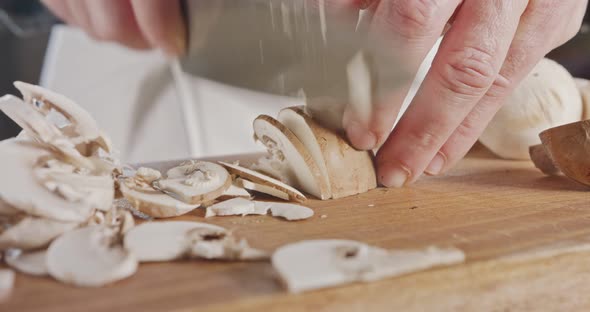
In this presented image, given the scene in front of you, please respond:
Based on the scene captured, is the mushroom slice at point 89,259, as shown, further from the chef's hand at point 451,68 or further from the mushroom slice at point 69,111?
the chef's hand at point 451,68

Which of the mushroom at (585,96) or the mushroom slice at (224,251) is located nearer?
the mushroom slice at (224,251)

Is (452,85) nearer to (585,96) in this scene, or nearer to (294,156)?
(294,156)

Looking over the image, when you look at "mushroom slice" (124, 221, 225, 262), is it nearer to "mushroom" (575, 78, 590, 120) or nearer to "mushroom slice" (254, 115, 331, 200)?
"mushroom slice" (254, 115, 331, 200)

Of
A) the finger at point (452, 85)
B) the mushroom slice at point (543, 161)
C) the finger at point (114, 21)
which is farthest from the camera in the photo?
the finger at point (114, 21)

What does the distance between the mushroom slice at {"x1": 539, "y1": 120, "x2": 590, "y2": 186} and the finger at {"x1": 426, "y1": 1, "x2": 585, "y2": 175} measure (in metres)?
0.16

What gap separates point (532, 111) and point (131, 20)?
1438mm

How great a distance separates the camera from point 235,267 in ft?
2.94

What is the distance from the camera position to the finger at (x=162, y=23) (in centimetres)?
196

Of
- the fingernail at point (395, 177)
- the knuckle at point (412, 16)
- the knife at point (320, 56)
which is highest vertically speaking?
the knuckle at point (412, 16)

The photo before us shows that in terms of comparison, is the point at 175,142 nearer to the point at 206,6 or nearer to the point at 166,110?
the point at 166,110

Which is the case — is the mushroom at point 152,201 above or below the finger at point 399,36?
below

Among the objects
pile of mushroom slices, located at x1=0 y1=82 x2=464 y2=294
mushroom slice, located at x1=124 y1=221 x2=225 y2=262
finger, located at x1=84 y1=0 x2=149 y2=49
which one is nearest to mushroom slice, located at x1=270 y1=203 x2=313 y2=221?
pile of mushroom slices, located at x1=0 y1=82 x2=464 y2=294

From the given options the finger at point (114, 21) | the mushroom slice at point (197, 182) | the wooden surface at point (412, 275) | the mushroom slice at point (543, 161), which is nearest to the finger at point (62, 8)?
the finger at point (114, 21)

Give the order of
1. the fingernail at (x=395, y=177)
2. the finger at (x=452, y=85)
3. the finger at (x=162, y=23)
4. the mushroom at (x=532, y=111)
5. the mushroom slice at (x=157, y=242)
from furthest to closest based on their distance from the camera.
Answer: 1. the finger at (x=162, y=23)
2. the mushroom at (x=532, y=111)
3. the fingernail at (x=395, y=177)
4. the finger at (x=452, y=85)
5. the mushroom slice at (x=157, y=242)
